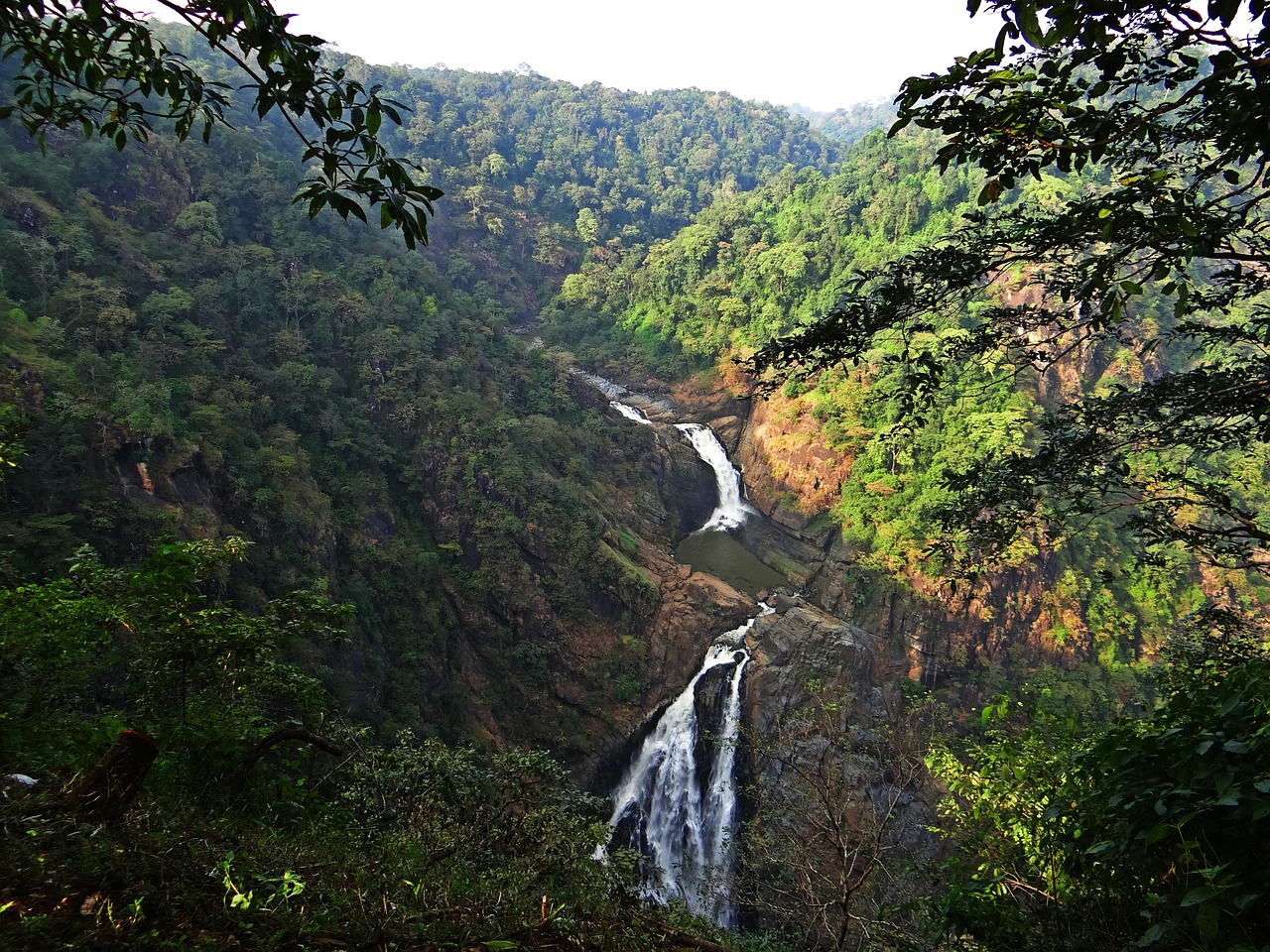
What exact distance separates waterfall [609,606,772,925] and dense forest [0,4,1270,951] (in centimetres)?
76

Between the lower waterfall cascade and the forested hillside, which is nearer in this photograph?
the forested hillside

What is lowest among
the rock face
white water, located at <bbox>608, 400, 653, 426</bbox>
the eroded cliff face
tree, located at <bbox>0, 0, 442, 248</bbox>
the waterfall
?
the waterfall

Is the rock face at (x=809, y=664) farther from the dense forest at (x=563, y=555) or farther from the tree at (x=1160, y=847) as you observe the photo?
the tree at (x=1160, y=847)

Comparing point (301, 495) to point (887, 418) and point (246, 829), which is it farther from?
point (887, 418)

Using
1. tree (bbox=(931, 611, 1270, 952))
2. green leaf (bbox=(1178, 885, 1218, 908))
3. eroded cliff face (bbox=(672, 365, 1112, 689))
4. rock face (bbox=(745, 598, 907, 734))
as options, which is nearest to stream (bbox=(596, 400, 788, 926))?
rock face (bbox=(745, 598, 907, 734))

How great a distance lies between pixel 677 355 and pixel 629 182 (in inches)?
845

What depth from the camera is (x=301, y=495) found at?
52.9 ft

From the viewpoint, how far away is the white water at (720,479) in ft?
85.4

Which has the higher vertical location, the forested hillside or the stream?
the forested hillside

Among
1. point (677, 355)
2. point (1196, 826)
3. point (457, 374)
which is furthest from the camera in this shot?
point (677, 355)

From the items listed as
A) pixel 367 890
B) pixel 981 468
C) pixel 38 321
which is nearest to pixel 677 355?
pixel 38 321

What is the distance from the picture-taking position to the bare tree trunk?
10.3ft

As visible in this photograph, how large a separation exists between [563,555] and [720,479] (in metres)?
9.62

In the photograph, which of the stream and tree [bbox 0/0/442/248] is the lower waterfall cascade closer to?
the stream
